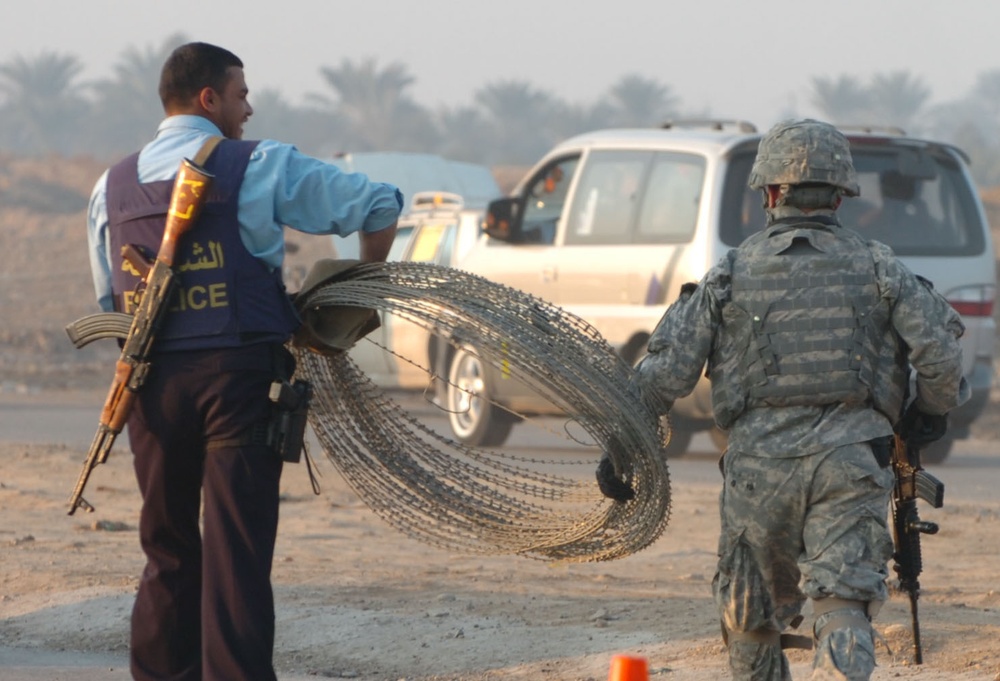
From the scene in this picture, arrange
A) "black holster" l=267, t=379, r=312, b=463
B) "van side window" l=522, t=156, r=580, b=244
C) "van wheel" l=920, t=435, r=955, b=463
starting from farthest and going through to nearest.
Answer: "van wheel" l=920, t=435, r=955, b=463, "van side window" l=522, t=156, r=580, b=244, "black holster" l=267, t=379, r=312, b=463

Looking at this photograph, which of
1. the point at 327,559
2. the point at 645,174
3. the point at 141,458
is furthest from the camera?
the point at 645,174

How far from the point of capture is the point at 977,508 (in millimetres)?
9586

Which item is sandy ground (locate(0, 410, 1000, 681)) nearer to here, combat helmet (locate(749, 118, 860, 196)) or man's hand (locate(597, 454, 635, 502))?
man's hand (locate(597, 454, 635, 502))

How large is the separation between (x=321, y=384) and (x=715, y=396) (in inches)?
53.2

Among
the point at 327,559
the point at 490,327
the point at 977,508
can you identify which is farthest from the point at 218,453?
the point at 977,508

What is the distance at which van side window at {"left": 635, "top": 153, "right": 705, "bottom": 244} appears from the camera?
1056 centimetres

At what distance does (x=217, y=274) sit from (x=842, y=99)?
74779 mm

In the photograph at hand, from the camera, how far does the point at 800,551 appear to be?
4.52 metres

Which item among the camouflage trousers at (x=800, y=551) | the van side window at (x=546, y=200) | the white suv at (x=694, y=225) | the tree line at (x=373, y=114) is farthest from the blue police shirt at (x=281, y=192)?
the tree line at (x=373, y=114)

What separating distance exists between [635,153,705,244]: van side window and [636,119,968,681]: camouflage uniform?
19.6ft

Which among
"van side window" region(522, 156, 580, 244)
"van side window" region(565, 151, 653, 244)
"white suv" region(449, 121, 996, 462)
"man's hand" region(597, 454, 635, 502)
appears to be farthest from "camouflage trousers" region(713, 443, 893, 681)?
"van side window" region(522, 156, 580, 244)

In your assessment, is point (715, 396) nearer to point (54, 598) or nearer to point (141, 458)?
point (141, 458)

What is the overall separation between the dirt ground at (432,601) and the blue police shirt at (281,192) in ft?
5.73

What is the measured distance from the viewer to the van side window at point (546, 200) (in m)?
11.7
